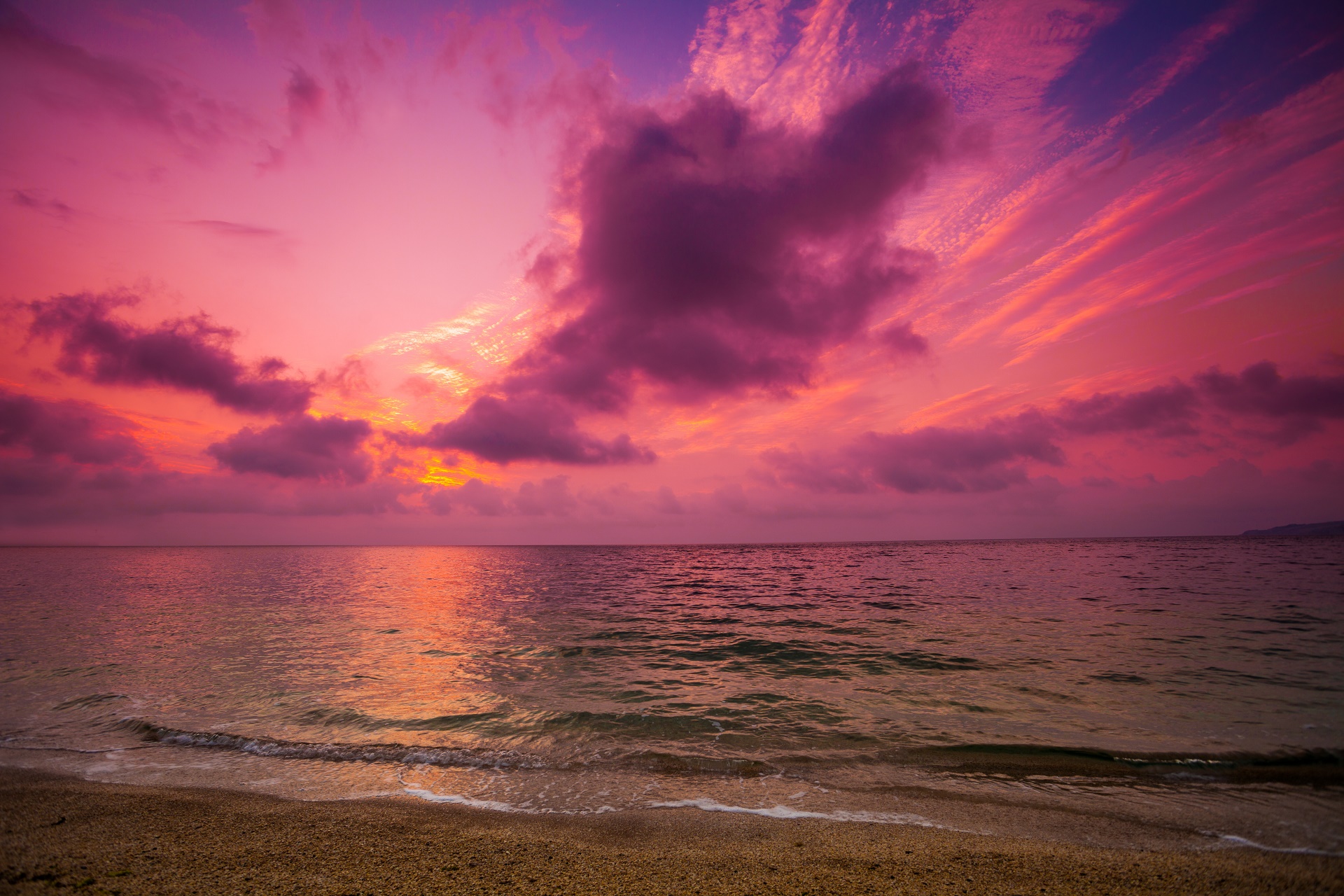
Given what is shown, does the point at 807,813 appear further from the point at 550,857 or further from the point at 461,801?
the point at 461,801

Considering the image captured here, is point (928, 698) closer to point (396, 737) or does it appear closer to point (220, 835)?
point (396, 737)

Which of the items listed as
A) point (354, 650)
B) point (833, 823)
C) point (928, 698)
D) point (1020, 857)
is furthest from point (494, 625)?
point (1020, 857)

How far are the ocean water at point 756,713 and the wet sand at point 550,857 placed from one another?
2.29 ft

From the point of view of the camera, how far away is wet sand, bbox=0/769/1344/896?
204 inches

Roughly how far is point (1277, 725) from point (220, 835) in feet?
59.8

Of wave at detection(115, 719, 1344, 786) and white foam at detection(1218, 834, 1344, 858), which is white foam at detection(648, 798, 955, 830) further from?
white foam at detection(1218, 834, 1344, 858)

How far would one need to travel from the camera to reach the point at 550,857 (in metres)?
5.84

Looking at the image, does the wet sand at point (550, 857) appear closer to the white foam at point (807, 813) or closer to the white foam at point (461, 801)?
the white foam at point (807, 813)

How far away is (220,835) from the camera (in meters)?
6.30

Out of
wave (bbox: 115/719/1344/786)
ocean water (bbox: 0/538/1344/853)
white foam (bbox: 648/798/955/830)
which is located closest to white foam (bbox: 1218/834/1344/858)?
ocean water (bbox: 0/538/1344/853)

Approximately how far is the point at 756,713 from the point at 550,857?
765cm

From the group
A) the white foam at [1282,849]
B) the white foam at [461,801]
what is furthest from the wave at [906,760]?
the white foam at [1282,849]

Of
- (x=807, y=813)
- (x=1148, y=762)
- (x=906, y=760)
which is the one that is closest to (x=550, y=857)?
(x=807, y=813)

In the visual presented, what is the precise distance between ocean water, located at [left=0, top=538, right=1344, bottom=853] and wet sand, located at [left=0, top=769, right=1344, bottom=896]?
2.29 feet
